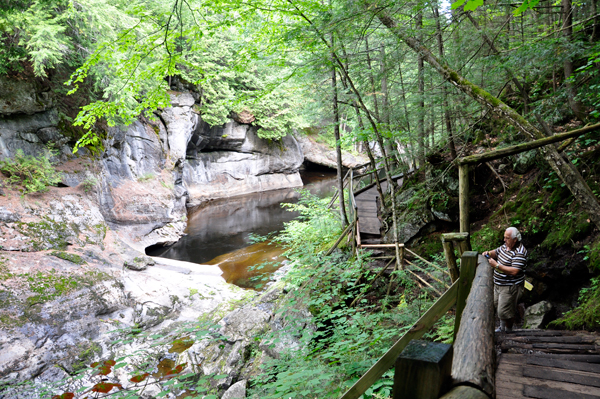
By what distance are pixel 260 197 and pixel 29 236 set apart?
18.0m

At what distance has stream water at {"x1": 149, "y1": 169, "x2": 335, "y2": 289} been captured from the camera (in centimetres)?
1240

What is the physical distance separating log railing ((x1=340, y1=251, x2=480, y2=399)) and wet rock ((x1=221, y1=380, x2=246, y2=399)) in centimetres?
371

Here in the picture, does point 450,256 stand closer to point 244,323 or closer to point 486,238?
point 486,238

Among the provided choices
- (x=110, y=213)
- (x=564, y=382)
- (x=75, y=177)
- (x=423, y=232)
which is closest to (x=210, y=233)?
(x=110, y=213)

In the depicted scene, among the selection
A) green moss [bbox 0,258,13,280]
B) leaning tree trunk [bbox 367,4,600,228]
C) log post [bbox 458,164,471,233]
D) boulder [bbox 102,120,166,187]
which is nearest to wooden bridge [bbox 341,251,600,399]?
log post [bbox 458,164,471,233]

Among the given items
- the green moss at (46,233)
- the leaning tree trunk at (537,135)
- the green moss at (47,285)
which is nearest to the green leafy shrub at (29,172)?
the green moss at (46,233)

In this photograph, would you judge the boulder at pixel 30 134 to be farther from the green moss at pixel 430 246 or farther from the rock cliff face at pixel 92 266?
the green moss at pixel 430 246

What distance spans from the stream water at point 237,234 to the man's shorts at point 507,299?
4834mm

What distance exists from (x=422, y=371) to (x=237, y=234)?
55.5 feet

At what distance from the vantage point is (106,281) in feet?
28.4

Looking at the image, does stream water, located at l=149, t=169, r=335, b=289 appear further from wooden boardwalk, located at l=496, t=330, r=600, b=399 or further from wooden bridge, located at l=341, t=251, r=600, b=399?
wooden bridge, located at l=341, t=251, r=600, b=399

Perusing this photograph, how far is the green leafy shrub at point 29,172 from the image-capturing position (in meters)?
9.35

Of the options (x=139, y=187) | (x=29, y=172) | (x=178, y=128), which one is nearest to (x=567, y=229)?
(x=29, y=172)

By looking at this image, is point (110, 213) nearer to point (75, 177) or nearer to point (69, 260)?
point (75, 177)
